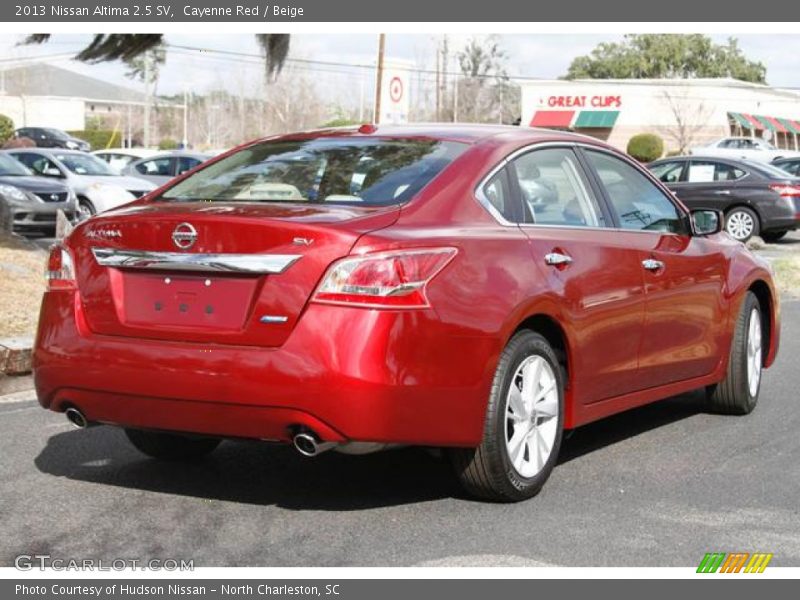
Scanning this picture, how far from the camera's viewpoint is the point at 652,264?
22.0ft

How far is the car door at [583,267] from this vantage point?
5.89 metres

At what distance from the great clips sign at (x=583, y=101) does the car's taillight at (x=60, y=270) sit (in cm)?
6912

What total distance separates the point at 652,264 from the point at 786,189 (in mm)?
18349

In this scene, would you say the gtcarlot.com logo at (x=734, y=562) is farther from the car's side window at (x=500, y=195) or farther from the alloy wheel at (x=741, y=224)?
the alloy wheel at (x=741, y=224)

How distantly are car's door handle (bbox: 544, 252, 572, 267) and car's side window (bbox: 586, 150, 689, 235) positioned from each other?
32.7 inches

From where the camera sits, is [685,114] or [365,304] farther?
[685,114]

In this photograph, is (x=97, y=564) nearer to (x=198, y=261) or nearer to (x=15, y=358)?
(x=198, y=261)

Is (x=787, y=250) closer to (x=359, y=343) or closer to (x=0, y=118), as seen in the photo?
(x=359, y=343)

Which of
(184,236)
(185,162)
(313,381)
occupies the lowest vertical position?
(185,162)

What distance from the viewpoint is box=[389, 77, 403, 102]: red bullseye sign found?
65.1 ft

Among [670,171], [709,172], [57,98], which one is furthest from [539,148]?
[57,98]

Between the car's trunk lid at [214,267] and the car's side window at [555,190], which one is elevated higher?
the car's side window at [555,190]

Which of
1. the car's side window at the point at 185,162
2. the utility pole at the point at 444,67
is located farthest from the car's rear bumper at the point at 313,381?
the utility pole at the point at 444,67

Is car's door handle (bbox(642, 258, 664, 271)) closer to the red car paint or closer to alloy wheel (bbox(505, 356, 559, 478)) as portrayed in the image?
the red car paint
